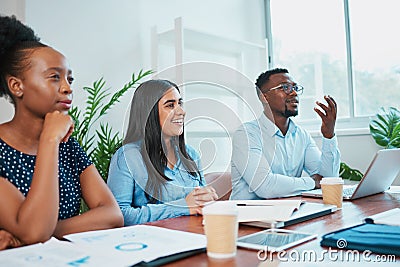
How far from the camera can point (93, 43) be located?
265 centimetres

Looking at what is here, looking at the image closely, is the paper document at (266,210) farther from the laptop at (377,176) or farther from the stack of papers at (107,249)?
the laptop at (377,176)

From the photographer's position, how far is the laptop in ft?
4.81

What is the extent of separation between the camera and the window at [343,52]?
3.11 m

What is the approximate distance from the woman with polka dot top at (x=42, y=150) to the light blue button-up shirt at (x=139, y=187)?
134 millimetres

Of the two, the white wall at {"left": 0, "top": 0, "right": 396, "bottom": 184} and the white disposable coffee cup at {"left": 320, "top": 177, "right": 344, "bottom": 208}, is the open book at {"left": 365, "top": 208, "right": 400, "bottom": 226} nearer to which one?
the white disposable coffee cup at {"left": 320, "top": 177, "right": 344, "bottom": 208}

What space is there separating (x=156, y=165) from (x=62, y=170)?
1.39 ft

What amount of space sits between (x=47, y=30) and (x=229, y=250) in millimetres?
2055

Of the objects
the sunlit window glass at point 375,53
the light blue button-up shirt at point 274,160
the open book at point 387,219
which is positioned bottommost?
the open book at point 387,219

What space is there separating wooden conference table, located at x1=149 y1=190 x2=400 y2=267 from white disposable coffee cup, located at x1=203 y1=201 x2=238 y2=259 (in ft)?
0.06

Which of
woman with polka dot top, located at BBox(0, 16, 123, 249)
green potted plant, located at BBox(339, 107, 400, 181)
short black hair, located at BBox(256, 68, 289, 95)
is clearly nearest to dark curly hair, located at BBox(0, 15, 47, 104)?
woman with polka dot top, located at BBox(0, 16, 123, 249)

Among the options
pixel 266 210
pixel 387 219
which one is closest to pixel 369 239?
pixel 387 219

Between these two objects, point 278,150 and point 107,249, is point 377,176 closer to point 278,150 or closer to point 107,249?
point 278,150

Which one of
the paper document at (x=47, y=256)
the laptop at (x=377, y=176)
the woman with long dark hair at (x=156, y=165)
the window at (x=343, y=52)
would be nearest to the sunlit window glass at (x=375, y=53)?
the window at (x=343, y=52)

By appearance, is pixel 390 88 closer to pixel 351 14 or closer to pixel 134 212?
pixel 351 14
